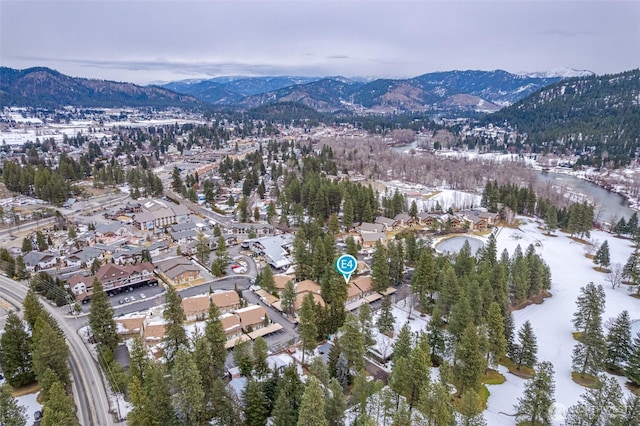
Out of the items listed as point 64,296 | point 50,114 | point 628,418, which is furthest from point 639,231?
point 50,114

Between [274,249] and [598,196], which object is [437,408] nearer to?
[274,249]

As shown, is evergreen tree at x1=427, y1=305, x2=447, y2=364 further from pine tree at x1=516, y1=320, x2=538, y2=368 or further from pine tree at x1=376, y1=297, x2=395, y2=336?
pine tree at x1=516, y1=320, x2=538, y2=368

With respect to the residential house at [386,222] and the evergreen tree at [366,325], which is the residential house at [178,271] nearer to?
the evergreen tree at [366,325]

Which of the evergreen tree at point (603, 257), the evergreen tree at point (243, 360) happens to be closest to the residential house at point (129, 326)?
the evergreen tree at point (243, 360)

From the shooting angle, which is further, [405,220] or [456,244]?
[405,220]

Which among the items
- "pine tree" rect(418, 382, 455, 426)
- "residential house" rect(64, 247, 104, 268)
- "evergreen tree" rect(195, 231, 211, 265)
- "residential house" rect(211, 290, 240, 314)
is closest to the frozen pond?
"residential house" rect(211, 290, 240, 314)

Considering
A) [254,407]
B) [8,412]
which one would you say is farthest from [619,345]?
[8,412]
